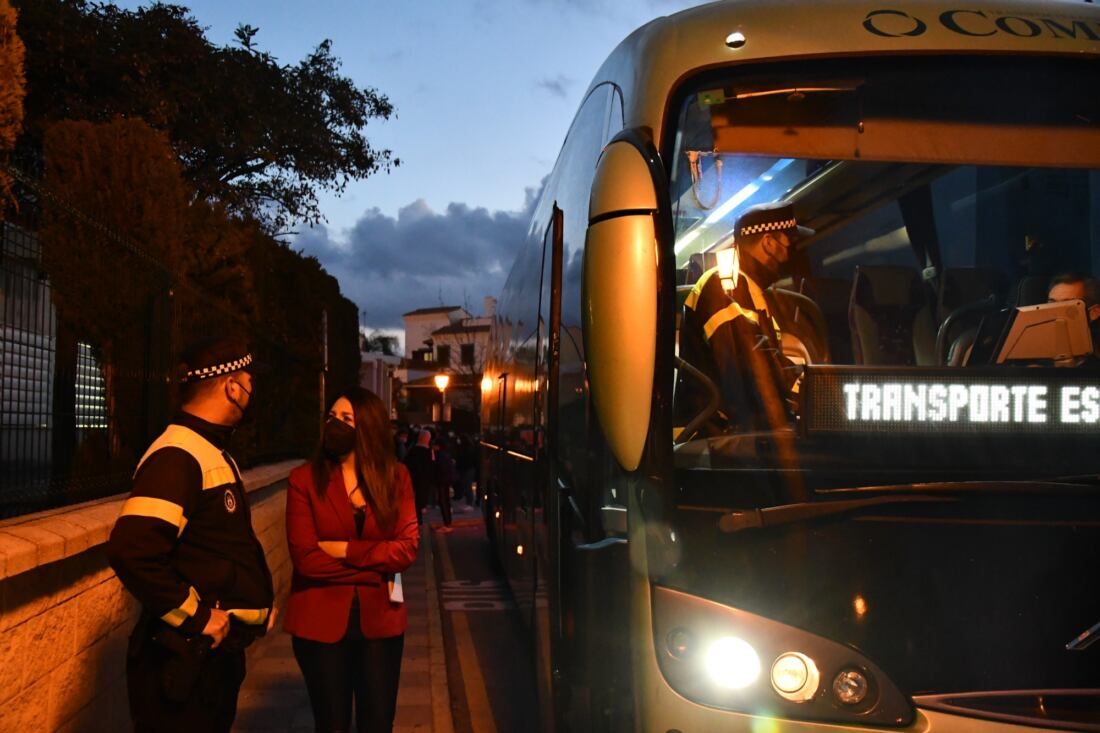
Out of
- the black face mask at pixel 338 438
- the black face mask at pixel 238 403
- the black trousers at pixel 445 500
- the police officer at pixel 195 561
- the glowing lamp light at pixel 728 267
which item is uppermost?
the glowing lamp light at pixel 728 267

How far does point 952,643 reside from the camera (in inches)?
137

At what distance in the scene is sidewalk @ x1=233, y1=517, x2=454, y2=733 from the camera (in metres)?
6.86

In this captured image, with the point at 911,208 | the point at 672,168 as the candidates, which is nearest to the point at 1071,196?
the point at 911,208

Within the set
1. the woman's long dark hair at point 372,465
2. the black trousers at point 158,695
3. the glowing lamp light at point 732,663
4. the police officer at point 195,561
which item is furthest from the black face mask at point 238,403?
the glowing lamp light at point 732,663

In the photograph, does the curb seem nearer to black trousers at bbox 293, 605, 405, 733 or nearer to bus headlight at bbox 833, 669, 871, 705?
black trousers at bbox 293, 605, 405, 733

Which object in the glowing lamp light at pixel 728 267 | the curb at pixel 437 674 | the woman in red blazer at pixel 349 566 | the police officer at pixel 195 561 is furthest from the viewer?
the curb at pixel 437 674

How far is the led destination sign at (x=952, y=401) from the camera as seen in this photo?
363 cm

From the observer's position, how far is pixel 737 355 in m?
4.00

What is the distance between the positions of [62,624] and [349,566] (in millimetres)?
1219

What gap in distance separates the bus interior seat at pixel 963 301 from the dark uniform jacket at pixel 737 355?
24.4 inches

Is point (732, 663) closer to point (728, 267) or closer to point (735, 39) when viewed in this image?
point (728, 267)

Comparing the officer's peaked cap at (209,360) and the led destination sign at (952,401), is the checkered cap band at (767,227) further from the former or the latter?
Result: the officer's peaked cap at (209,360)

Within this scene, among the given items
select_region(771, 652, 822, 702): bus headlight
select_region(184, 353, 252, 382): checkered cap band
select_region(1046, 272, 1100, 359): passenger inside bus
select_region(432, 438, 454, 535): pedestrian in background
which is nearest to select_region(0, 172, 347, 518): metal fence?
select_region(184, 353, 252, 382): checkered cap band

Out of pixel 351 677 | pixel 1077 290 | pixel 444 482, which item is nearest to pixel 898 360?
pixel 1077 290
